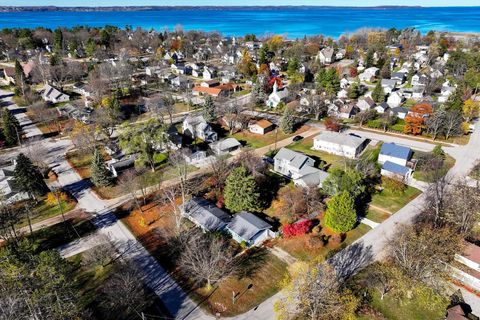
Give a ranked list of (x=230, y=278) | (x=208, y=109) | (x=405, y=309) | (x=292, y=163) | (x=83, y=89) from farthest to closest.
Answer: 1. (x=83, y=89)
2. (x=208, y=109)
3. (x=292, y=163)
4. (x=230, y=278)
5. (x=405, y=309)

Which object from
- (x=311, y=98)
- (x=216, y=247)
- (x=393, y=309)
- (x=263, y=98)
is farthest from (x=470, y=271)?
(x=263, y=98)

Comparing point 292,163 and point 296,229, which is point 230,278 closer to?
point 296,229

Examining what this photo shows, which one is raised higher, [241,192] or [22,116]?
[241,192]

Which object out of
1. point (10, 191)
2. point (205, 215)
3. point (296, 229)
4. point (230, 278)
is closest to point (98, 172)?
point (10, 191)

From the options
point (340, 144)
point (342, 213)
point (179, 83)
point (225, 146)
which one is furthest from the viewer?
point (179, 83)

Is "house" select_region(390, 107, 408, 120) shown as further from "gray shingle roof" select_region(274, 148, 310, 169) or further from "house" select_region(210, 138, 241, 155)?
"house" select_region(210, 138, 241, 155)

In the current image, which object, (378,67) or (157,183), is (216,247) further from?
(378,67)

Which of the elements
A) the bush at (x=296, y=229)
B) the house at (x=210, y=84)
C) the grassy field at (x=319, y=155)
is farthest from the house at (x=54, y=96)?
the bush at (x=296, y=229)
